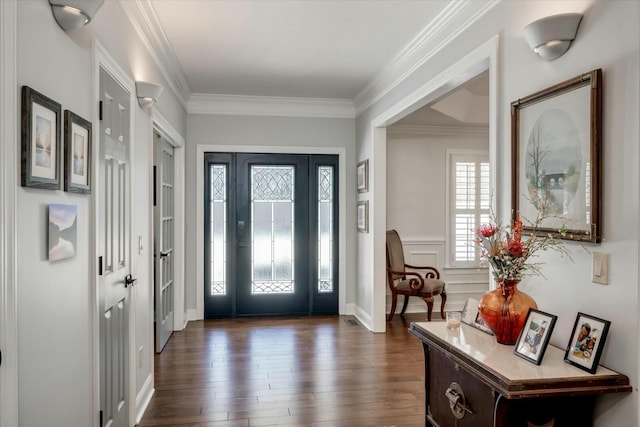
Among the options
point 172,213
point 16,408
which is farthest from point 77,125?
point 172,213

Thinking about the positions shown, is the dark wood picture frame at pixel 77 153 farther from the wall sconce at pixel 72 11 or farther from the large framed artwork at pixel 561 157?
the large framed artwork at pixel 561 157

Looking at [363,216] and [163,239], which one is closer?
[163,239]

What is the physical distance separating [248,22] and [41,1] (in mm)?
1813

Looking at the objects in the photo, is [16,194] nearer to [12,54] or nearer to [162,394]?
[12,54]

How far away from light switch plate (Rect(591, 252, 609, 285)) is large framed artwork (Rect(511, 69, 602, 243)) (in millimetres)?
61

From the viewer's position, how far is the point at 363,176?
5.36 m

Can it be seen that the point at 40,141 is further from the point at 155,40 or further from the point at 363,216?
the point at 363,216

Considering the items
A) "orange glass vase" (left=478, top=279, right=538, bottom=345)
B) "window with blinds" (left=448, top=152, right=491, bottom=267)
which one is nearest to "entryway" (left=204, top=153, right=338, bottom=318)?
"window with blinds" (left=448, top=152, right=491, bottom=267)

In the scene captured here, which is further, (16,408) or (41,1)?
(41,1)

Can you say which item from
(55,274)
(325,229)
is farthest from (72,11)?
(325,229)

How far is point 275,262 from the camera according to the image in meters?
5.68

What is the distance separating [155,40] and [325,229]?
3131 millimetres

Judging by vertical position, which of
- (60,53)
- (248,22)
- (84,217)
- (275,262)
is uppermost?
(248,22)

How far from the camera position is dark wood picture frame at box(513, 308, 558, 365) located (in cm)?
170
